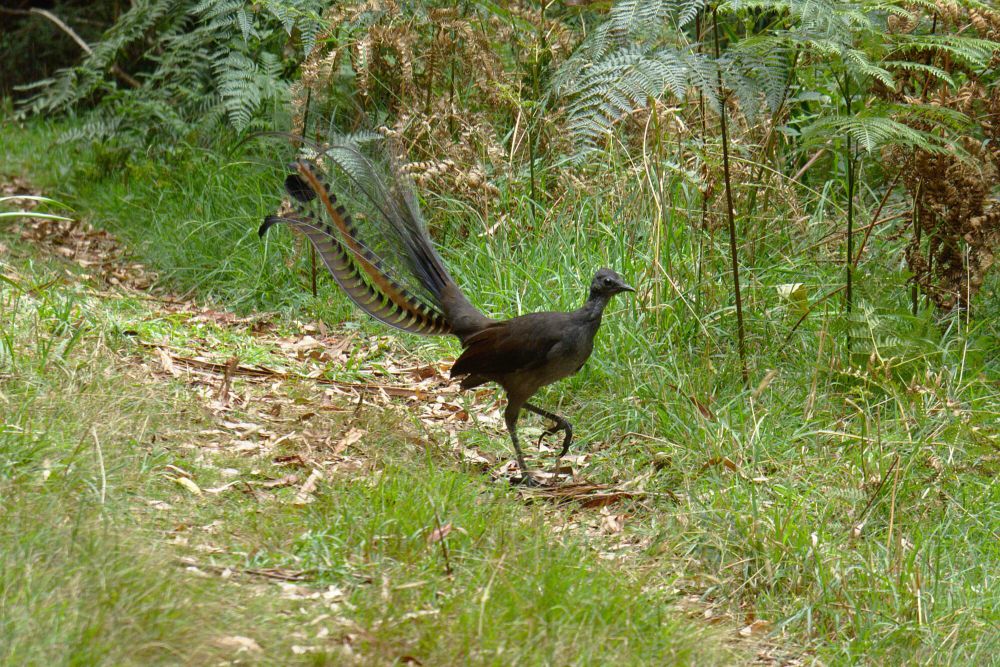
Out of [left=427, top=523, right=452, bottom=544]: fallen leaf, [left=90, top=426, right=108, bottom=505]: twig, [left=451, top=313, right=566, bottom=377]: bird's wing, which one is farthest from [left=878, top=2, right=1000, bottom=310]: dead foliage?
[left=90, top=426, right=108, bottom=505]: twig

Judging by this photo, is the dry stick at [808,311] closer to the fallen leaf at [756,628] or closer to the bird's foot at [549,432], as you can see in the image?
the bird's foot at [549,432]

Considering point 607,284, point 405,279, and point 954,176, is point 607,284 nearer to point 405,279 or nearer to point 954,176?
point 405,279

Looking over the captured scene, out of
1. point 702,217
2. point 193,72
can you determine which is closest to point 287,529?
point 702,217

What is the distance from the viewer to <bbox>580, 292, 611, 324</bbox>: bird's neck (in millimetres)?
4895

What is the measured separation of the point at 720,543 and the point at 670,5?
2.58 m

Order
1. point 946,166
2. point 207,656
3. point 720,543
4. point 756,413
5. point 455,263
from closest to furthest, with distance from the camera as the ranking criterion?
point 207,656
point 720,543
point 756,413
point 946,166
point 455,263

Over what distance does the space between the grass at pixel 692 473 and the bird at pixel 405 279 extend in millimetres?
495

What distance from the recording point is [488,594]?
329 cm

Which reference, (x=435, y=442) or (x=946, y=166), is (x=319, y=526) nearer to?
(x=435, y=442)

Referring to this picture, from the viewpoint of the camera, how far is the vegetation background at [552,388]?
334cm

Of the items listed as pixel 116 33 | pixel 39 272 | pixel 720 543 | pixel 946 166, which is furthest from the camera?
pixel 116 33

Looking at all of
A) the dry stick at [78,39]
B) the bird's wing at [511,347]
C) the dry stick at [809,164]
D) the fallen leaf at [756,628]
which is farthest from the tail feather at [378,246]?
the dry stick at [78,39]

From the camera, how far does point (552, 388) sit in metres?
5.71

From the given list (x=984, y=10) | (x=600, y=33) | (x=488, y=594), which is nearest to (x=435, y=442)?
(x=488, y=594)
